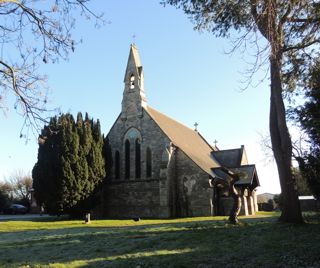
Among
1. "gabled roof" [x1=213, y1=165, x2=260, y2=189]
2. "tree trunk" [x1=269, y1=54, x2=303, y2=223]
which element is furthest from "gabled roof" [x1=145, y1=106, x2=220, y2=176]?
"tree trunk" [x1=269, y1=54, x2=303, y2=223]

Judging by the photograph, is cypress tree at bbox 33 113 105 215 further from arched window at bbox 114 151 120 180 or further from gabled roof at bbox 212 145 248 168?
gabled roof at bbox 212 145 248 168

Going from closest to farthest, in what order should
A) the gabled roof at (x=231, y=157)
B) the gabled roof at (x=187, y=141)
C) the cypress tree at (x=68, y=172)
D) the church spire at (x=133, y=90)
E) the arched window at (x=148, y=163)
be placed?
the cypress tree at (x=68, y=172), the arched window at (x=148, y=163), the gabled roof at (x=187, y=141), the church spire at (x=133, y=90), the gabled roof at (x=231, y=157)

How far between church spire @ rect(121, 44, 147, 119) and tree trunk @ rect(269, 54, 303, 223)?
857 inches

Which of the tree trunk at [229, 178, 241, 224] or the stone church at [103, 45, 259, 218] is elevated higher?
the stone church at [103, 45, 259, 218]

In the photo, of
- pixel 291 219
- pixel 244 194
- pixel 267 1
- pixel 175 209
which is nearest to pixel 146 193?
pixel 175 209

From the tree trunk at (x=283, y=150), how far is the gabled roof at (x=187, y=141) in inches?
696

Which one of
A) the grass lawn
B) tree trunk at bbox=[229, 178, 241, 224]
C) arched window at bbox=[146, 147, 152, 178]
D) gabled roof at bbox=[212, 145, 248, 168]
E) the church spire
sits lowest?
the grass lawn

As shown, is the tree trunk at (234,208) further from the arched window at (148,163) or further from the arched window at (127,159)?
the arched window at (127,159)

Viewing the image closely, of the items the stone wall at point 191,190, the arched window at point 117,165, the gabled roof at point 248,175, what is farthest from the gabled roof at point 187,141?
the arched window at point 117,165

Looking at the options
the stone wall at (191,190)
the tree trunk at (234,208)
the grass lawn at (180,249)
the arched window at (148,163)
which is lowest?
the grass lawn at (180,249)

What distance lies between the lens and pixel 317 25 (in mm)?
12156

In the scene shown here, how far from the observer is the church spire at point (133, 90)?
39031 millimetres

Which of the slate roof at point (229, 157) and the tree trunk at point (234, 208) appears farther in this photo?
the slate roof at point (229, 157)

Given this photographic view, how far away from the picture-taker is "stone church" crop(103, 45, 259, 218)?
35.1 m
